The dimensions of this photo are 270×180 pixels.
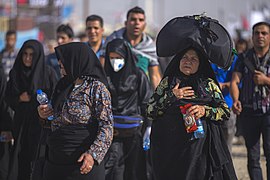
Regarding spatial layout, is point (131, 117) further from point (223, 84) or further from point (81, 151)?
point (81, 151)

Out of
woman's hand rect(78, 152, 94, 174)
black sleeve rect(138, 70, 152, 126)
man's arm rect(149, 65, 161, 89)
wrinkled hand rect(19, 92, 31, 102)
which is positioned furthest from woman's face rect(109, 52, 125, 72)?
woman's hand rect(78, 152, 94, 174)

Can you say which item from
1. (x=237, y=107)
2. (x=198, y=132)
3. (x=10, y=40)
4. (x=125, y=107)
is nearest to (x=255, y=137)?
(x=237, y=107)

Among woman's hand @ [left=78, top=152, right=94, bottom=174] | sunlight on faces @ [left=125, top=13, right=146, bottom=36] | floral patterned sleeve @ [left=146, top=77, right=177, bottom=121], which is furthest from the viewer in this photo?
sunlight on faces @ [left=125, top=13, right=146, bottom=36]

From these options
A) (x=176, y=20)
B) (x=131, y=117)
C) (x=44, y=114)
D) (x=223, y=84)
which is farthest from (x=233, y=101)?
(x=44, y=114)

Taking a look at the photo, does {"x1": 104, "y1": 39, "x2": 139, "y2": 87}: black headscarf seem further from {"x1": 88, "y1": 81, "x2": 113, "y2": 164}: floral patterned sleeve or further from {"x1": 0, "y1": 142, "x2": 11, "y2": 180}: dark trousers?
{"x1": 88, "y1": 81, "x2": 113, "y2": 164}: floral patterned sleeve

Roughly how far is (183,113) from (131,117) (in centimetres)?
197

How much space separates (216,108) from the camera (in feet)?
15.6

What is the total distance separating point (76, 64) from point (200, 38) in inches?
36.9

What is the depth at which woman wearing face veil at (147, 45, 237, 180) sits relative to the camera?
4.73m

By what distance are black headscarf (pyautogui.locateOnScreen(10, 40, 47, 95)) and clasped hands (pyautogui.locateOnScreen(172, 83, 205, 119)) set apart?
2.26 metres

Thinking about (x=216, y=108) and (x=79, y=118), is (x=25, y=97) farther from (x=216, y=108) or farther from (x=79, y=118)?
(x=216, y=108)

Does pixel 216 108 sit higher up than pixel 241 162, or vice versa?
pixel 216 108

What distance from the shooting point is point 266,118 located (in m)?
6.68

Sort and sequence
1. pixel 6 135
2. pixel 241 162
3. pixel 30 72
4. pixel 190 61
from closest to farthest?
pixel 190 61 < pixel 30 72 < pixel 6 135 < pixel 241 162
